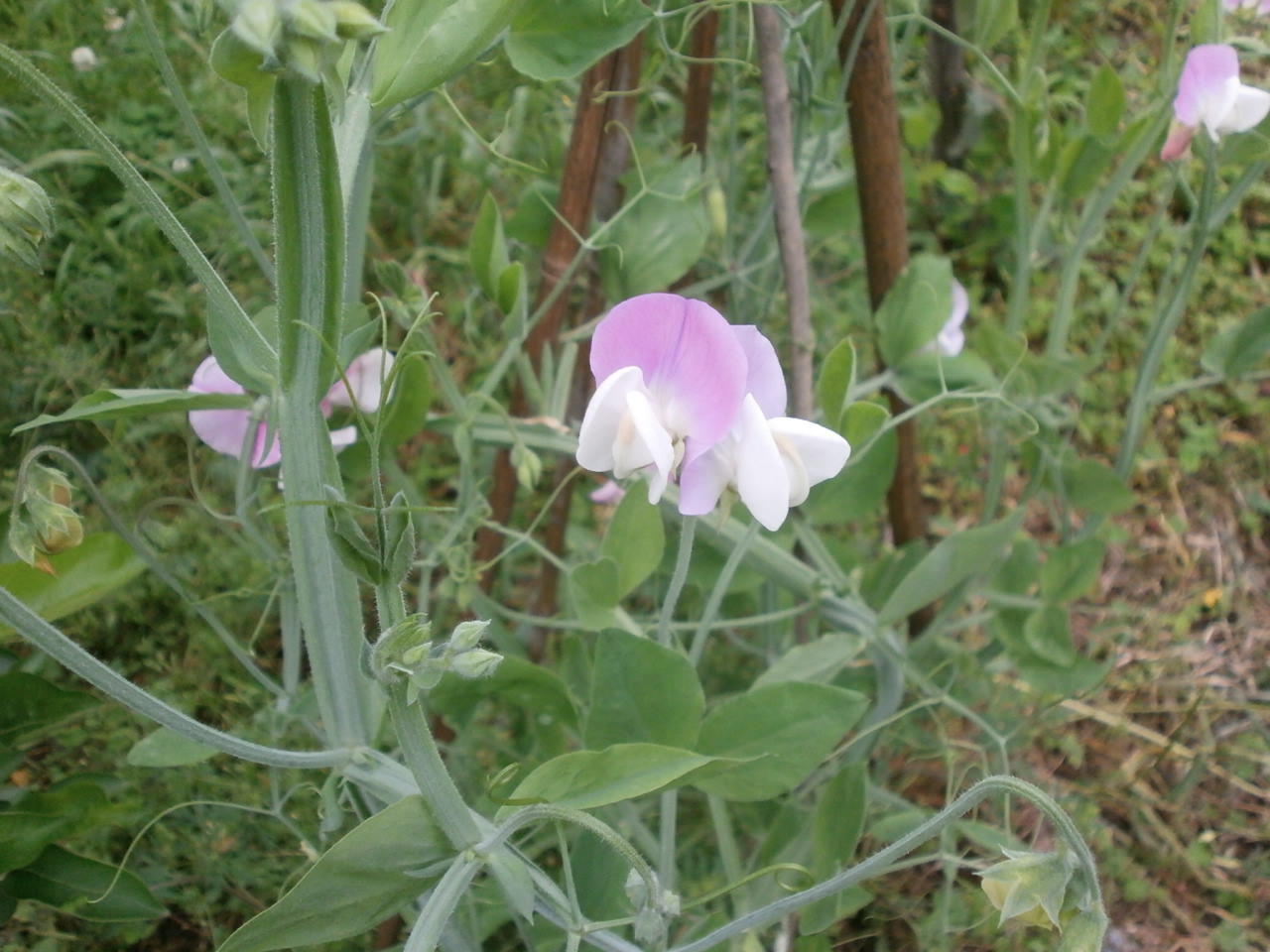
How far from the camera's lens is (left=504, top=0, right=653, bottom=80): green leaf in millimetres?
803

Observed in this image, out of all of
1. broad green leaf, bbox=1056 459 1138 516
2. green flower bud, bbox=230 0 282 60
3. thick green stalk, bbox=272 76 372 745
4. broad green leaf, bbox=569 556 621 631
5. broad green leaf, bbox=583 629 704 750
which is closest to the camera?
green flower bud, bbox=230 0 282 60

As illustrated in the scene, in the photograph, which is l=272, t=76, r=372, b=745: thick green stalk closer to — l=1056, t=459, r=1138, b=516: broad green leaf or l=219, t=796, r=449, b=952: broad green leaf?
l=219, t=796, r=449, b=952: broad green leaf

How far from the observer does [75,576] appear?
3.11 feet

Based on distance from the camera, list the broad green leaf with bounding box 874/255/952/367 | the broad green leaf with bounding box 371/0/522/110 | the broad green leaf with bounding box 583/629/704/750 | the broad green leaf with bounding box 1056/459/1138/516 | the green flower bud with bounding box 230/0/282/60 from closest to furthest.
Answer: the green flower bud with bounding box 230/0/282/60
the broad green leaf with bounding box 371/0/522/110
the broad green leaf with bounding box 583/629/704/750
the broad green leaf with bounding box 874/255/952/367
the broad green leaf with bounding box 1056/459/1138/516

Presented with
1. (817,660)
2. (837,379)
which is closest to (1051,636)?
(817,660)

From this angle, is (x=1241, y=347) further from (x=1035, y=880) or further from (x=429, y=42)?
(x=429, y=42)

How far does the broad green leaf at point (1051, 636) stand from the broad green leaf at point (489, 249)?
0.74 meters

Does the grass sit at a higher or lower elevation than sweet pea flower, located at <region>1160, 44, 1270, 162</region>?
lower

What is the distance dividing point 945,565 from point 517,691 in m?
0.44

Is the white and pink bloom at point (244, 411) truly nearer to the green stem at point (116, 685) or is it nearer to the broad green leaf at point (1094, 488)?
the green stem at point (116, 685)

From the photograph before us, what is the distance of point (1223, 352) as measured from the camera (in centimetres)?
124

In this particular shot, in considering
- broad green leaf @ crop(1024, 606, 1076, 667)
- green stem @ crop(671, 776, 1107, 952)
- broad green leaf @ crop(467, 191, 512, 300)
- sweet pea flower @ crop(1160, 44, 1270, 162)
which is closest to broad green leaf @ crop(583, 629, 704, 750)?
green stem @ crop(671, 776, 1107, 952)

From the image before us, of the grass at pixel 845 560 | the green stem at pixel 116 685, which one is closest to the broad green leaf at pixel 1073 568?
the grass at pixel 845 560

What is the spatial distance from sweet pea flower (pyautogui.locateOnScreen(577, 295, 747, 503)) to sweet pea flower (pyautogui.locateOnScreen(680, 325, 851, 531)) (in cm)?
2
